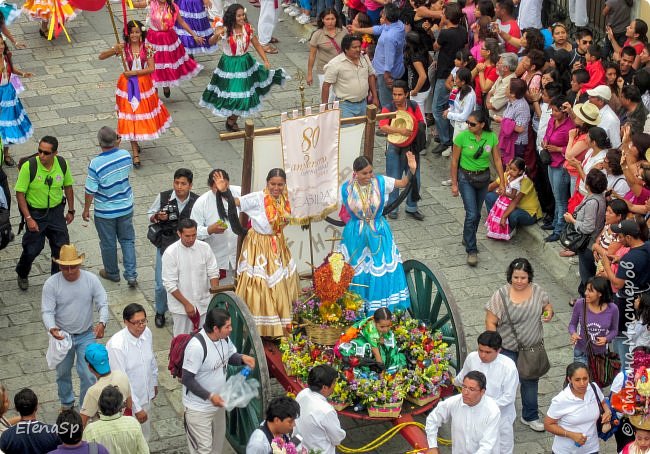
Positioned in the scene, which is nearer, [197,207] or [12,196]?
[197,207]

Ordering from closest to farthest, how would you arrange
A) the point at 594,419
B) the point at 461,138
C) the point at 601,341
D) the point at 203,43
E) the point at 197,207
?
the point at 594,419
the point at 601,341
the point at 197,207
the point at 461,138
the point at 203,43

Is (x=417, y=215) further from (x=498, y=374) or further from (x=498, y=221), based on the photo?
(x=498, y=374)

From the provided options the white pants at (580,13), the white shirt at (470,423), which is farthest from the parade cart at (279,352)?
the white pants at (580,13)

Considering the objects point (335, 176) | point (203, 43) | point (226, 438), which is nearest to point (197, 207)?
point (335, 176)

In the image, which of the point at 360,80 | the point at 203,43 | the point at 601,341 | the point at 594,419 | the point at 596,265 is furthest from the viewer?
the point at 203,43

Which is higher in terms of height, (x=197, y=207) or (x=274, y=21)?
(x=197, y=207)

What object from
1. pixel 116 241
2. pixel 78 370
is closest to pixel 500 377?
pixel 78 370

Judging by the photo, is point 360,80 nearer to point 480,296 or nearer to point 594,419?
point 480,296

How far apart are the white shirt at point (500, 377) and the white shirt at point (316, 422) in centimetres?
115

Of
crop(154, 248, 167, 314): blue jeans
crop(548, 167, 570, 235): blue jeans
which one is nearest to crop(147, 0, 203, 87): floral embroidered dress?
crop(154, 248, 167, 314): blue jeans

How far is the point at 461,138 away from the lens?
43.0 feet

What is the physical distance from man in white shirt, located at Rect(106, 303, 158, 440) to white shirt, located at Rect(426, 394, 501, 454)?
2254 mm

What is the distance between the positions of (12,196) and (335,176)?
529 cm

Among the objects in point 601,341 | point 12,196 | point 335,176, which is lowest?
point 12,196
